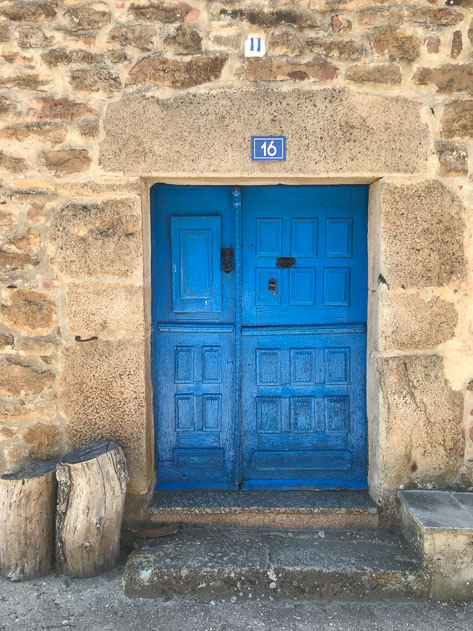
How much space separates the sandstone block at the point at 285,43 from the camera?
2.46 meters

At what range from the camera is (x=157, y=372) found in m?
2.86

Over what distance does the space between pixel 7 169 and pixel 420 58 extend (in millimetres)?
2207

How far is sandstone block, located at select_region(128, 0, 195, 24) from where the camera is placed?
2.44 metres

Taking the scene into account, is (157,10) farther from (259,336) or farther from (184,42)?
(259,336)

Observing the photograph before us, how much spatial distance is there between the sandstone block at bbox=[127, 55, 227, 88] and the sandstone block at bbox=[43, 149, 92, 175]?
44 cm

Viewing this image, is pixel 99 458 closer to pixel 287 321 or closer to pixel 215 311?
pixel 215 311

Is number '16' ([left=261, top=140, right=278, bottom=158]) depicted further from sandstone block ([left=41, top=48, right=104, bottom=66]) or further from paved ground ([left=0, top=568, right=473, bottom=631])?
paved ground ([left=0, top=568, right=473, bottom=631])

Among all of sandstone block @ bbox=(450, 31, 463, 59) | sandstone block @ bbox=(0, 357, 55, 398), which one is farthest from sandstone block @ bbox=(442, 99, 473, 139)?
sandstone block @ bbox=(0, 357, 55, 398)

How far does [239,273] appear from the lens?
2.80 meters

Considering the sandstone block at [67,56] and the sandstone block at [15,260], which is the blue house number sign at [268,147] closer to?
the sandstone block at [67,56]

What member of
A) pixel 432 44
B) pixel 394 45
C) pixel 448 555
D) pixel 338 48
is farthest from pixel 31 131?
pixel 448 555

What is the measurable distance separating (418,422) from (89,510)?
1777mm

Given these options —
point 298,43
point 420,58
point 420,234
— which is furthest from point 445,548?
point 298,43

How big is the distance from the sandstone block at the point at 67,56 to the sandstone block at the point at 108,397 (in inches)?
57.0
